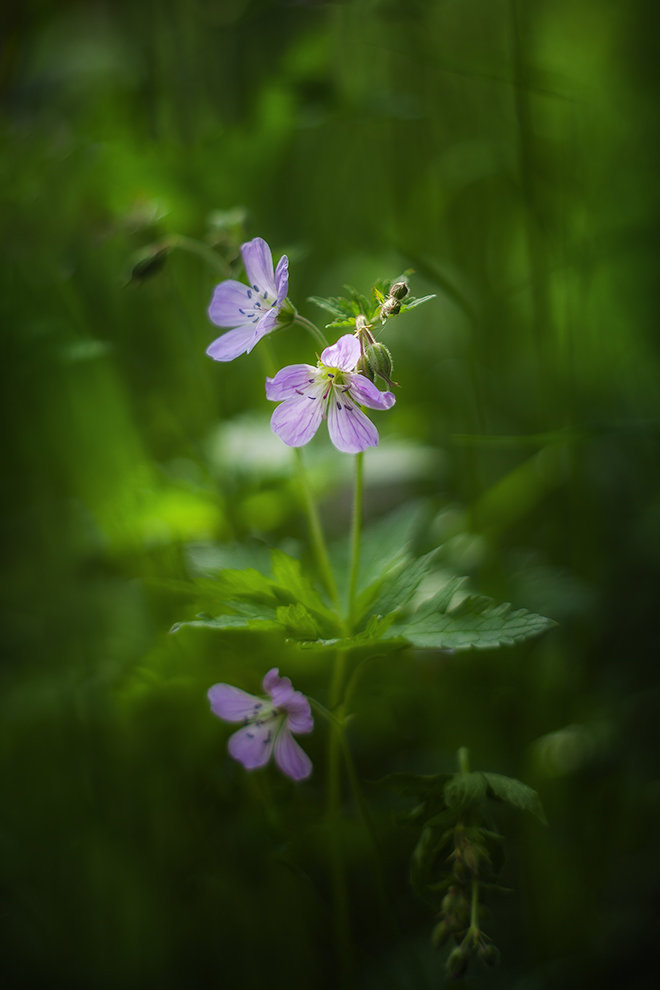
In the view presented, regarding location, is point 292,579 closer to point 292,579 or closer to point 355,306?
point 292,579

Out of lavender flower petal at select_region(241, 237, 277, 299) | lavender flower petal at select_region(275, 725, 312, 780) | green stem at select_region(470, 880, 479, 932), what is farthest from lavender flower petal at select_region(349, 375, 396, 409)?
green stem at select_region(470, 880, 479, 932)

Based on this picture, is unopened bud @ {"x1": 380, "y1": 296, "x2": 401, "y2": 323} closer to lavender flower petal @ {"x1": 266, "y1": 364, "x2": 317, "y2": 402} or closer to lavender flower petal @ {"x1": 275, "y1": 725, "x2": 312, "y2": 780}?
lavender flower petal @ {"x1": 266, "y1": 364, "x2": 317, "y2": 402}

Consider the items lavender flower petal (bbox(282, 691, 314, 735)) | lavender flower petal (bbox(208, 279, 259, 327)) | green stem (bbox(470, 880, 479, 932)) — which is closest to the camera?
green stem (bbox(470, 880, 479, 932))

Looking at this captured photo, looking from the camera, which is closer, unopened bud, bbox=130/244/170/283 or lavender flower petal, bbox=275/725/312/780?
lavender flower petal, bbox=275/725/312/780

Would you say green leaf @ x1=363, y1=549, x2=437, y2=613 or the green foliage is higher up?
the green foliage

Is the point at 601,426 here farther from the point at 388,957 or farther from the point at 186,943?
the point at 186,943

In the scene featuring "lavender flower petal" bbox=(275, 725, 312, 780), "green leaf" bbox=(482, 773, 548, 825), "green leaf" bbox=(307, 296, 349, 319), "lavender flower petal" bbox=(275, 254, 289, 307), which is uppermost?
"lavender flower petal" bbox=(275, 254, 289, 307)

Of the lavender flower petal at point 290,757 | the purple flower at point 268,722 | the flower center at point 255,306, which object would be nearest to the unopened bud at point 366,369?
the flower center at point 255,306
